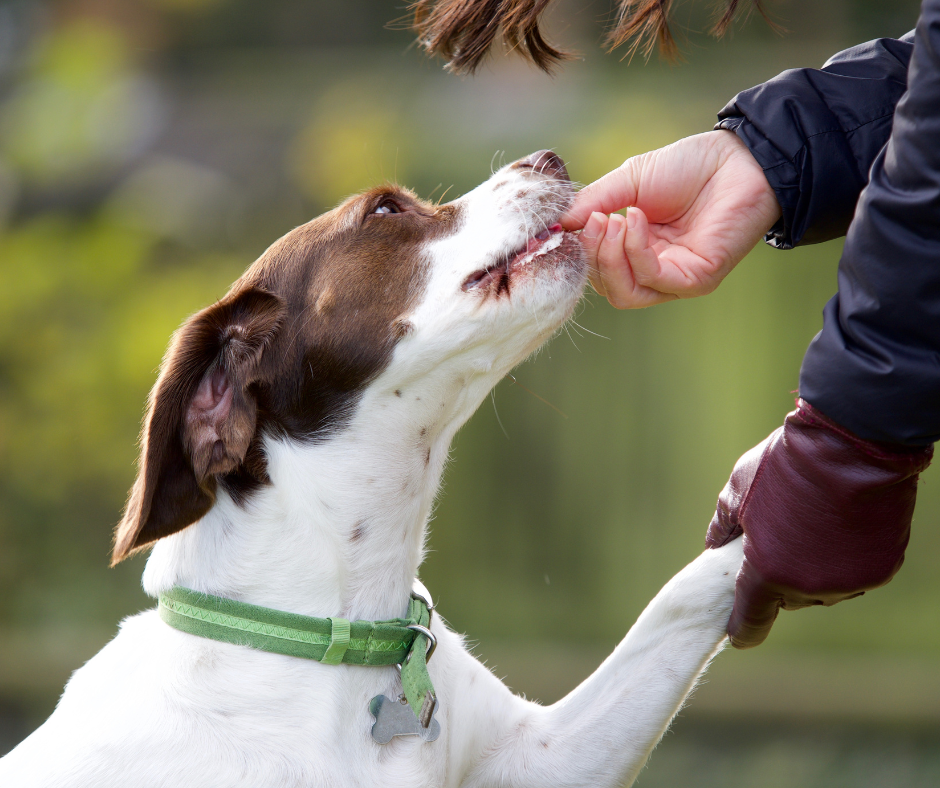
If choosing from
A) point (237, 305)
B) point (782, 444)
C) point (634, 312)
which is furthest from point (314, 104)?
point (782, 444)

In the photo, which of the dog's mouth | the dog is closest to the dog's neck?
the dog

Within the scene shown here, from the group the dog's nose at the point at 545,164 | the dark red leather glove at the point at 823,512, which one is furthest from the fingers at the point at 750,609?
the dog's nose at the point at 545,164

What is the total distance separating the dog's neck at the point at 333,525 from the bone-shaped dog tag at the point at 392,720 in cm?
20

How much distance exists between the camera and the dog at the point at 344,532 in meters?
2.04

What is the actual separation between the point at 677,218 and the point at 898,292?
0.86m

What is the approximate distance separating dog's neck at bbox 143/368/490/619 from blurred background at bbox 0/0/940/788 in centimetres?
311

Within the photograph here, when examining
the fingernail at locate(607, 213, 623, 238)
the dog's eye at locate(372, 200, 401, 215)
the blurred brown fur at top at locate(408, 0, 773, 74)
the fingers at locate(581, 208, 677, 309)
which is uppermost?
the blurred brown fur at top at locate(408, 0, 773, 74)

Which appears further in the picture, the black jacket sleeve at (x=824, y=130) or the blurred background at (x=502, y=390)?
the blurred background at (x=502, y=390)

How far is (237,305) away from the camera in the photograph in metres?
2.35

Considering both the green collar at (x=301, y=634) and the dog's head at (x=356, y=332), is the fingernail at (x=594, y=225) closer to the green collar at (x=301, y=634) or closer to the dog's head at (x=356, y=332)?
the dog's head at (x=356, y=332)

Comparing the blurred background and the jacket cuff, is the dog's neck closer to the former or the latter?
the jacket cuff

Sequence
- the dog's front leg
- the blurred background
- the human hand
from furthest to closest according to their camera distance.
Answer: the blurred background < the dog's front leg < the human hand

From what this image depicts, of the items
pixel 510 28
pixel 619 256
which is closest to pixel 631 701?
pixel 619 256

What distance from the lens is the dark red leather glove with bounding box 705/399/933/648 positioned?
1.62m
